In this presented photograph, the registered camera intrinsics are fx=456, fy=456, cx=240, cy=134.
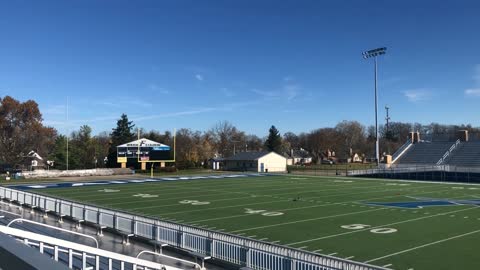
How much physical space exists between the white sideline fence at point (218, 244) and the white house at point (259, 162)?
53462 millimetres

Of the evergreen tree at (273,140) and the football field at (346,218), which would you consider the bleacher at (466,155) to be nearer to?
the football field at (346,218)

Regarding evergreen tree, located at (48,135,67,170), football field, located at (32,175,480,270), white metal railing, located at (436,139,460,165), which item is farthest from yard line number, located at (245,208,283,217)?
evergreen tree, located at (48,135,67,170)

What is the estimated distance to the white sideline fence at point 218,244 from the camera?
9711 millimetres

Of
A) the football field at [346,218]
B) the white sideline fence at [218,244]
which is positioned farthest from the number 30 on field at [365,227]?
the white sideline fence at [218,244]

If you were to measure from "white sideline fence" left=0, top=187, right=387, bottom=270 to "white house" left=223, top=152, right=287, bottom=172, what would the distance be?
175ft

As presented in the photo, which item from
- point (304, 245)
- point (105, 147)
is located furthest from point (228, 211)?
point (105, 147)

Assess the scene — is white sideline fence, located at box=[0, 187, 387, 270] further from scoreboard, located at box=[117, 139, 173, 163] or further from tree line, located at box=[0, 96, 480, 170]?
tree line, located at box=[0, 96, 480, 170]

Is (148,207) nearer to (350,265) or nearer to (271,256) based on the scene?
(271,256)

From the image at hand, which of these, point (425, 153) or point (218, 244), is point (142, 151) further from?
point (218, 244)

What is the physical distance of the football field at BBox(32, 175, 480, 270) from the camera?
13.5 meters

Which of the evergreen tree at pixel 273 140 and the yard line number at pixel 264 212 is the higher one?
the evergreen tree at pixel 273 140

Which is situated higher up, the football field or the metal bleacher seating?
the metal bleacher seating

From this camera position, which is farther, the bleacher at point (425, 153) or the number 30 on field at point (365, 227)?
the bleacher at point (425, 153)

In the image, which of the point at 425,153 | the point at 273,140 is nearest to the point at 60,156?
the point at 273,140
